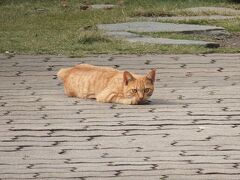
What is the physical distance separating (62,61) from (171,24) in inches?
139

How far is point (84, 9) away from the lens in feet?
63.5

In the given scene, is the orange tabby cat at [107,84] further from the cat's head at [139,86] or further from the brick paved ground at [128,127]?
the brick paved ground at [128,127]

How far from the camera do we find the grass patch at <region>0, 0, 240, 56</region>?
14102 mm

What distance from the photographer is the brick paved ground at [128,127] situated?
26.4 ft

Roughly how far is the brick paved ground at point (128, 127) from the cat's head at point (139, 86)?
0.13m

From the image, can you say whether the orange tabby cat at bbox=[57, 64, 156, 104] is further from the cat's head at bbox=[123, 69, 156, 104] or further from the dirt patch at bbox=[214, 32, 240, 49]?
the dirt patch at bbox=[214, 32, 240, 49]

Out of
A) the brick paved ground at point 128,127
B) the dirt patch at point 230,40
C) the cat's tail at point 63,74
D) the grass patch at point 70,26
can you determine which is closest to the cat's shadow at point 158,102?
the brick paved ground at point 128,127

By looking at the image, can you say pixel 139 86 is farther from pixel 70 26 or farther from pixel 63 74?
pixel 70 26

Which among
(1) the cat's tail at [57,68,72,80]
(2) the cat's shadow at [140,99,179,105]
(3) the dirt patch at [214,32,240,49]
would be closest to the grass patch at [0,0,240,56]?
(3) the dirt patch at [214,32,240,49]

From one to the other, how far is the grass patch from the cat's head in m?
2.99

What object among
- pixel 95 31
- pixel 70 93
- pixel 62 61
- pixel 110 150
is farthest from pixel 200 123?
pixel 95 31

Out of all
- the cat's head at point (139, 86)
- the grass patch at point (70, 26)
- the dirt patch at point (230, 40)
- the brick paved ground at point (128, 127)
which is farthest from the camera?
the dirt patch at point (230, 40)

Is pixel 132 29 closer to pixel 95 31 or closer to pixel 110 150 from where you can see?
pixel 95 31

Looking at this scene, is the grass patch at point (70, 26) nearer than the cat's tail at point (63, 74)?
No
